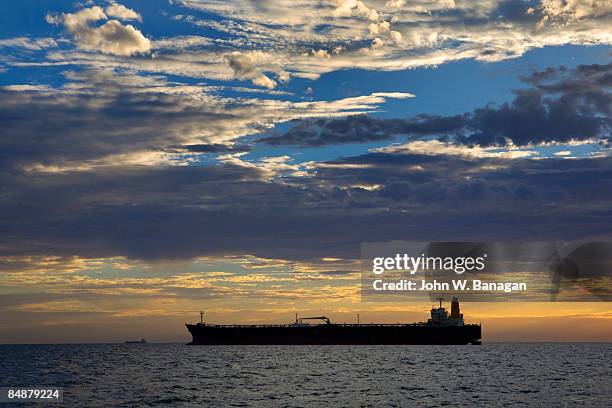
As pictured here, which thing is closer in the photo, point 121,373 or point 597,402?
point 597,402

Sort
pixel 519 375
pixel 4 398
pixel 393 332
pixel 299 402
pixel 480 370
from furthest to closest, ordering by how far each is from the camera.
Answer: pixel 393 332, pixel 480 370, pixel 519 375, pixel 4 398, pixel 299 402

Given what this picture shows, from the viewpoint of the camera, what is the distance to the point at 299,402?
209ft

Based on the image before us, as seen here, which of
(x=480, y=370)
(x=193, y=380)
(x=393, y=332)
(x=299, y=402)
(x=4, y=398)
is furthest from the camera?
(x=393, y=332)

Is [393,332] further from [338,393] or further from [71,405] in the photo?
[71,405]

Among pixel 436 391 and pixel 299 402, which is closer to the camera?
pixel 299 402

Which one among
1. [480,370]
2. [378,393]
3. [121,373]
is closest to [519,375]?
[480,370]

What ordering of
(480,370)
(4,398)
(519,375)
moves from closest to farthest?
(4,398) → (519,375) → (480,370)

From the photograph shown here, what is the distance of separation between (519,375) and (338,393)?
40.2 m

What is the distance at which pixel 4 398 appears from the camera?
7069 cm

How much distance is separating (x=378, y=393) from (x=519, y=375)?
3752cm

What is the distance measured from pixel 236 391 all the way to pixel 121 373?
125 feet

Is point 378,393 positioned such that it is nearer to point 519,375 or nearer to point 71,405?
point 71,405

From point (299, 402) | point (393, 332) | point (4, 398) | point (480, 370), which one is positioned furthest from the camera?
point (393, 332)

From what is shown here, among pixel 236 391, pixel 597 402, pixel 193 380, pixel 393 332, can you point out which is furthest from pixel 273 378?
pixel 393 332
